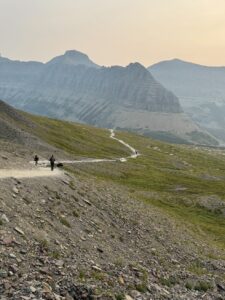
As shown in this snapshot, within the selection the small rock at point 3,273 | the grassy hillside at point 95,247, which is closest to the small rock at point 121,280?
the grassy hillside at point 95,247

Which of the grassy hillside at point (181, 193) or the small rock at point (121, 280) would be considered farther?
the grassy hillside at point (181, 193)

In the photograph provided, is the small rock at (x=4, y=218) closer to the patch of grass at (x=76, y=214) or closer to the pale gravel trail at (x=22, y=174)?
the pale gravel trail at (x=22, y=174)

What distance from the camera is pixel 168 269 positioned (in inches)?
1686

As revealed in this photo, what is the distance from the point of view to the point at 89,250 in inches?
1505

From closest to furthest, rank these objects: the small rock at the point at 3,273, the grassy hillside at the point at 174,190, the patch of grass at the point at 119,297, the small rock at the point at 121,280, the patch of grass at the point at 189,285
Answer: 1. the small rock at the point at 3,273
2. the patch of grass at the point at 119,297
3. the small rock at the point at 121,280
4. the patch of grass at the point at 189,285
5. the grassy hillside at the point at 174,190

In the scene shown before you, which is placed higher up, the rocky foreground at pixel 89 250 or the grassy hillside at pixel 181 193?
the rocky foreground at pixel 89 250

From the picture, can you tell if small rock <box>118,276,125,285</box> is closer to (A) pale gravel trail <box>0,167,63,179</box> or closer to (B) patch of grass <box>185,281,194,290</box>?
(B) patch of grass <box>185,281,194,290</box>

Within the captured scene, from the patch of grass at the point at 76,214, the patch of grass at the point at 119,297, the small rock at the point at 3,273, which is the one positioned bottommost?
the patch of grass at the point at 119,297

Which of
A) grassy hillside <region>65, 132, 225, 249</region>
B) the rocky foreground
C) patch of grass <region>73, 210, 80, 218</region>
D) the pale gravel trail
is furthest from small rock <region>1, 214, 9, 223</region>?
grassy hillside <region>65, 132, 225, 249</region>

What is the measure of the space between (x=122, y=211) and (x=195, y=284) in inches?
651

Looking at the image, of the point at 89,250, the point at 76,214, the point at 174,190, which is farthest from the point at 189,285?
the point at 174,190

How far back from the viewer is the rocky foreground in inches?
1173

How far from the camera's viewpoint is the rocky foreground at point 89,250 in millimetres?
29797

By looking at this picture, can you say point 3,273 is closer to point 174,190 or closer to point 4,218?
point 4,218
